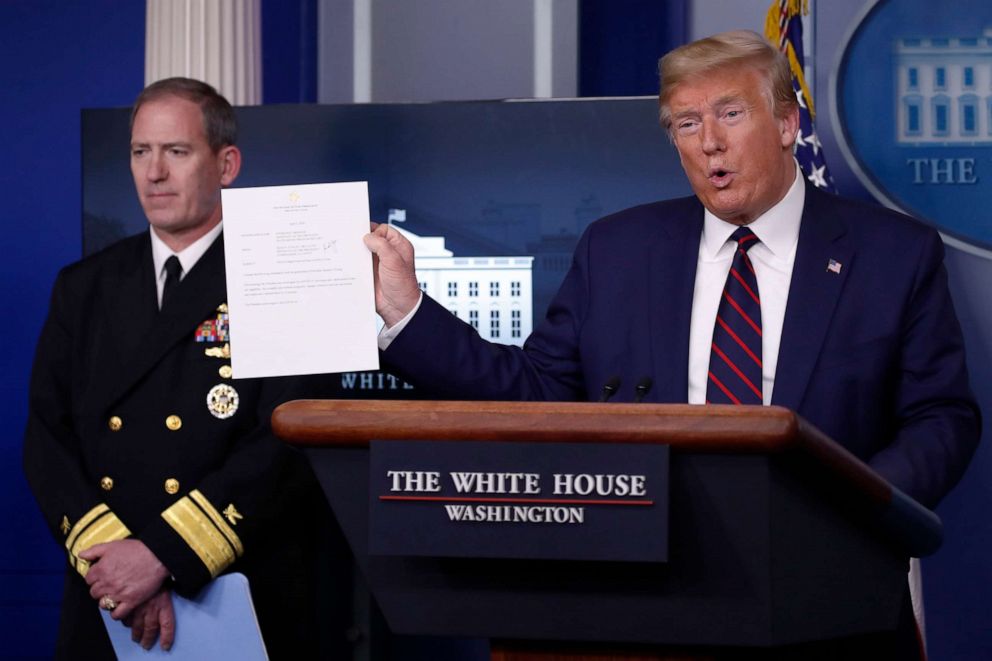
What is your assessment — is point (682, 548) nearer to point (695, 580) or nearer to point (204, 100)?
point (695, 580)

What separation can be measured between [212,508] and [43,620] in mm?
2313

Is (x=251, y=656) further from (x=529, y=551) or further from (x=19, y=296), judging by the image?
(x=19, y=296)

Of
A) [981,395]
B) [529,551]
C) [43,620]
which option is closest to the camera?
[529,551]

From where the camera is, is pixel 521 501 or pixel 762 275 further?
pixel 762 275

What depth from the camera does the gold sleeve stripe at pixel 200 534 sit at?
94.2 inches

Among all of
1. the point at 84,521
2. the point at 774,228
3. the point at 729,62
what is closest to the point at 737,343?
the point at 774,228

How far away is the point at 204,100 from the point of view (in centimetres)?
271

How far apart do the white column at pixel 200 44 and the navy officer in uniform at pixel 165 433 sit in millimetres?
986

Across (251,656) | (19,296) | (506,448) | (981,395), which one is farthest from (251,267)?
(19,296)

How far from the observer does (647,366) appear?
5.94ft

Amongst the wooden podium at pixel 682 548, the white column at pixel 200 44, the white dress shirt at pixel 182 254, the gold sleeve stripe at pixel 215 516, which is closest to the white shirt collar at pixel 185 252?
the white dress shirt at pixel 182 254

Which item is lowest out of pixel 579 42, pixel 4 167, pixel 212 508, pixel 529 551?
pixel 212 508

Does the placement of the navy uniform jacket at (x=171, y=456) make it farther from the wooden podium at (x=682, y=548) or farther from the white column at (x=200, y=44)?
the wooden podium at (x=682, y=548)

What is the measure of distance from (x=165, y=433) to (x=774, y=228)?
4.27ft
